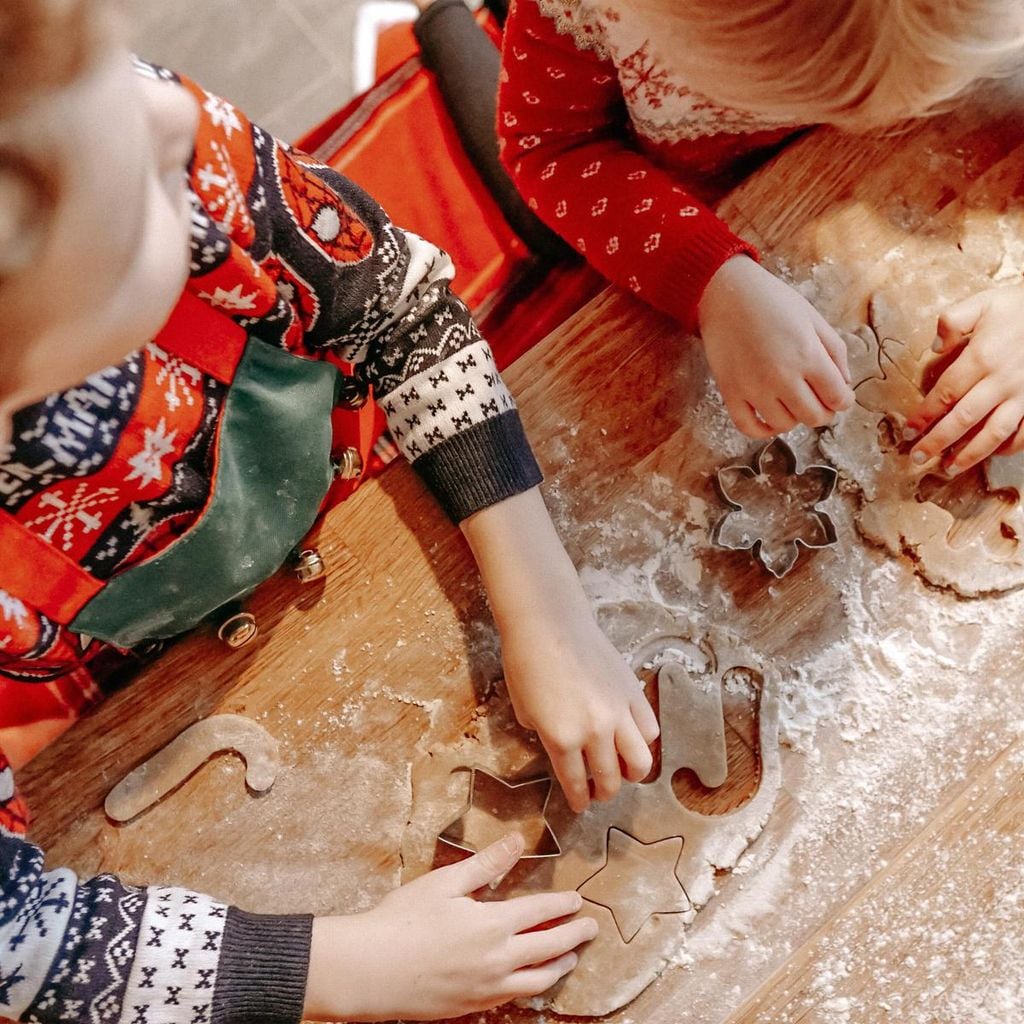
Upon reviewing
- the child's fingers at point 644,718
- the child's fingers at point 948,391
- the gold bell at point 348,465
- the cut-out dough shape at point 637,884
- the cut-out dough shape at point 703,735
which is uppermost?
the gold bell at point 348,465

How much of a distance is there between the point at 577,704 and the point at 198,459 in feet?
1.06

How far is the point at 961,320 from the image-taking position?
2.18 ft

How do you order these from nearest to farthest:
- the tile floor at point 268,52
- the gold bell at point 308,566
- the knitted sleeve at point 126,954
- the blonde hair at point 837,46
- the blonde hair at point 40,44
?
the blonde hair at point 40,44, the blonde hair at point 837,46, the knitted sleeve at point 126,954, the gold bell at point 308,566, the tile floor at point 268,52

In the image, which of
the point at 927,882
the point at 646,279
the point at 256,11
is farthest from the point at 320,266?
the point at 256,11

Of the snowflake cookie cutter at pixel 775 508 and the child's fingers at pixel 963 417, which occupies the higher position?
the snowflake cookie cutter at pixel 775 508

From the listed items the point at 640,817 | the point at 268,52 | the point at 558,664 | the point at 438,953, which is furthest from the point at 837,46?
the point at 268,52

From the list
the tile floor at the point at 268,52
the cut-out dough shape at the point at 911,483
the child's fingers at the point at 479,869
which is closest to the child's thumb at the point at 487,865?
the child's fingers at the point at 479,869

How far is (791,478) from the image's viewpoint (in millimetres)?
684

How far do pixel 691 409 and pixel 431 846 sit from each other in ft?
1.31

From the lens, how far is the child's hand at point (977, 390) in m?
0.65

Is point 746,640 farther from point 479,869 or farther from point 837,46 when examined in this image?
point 837,46

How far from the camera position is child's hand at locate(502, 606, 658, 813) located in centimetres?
63

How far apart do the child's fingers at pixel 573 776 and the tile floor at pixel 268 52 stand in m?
1.06

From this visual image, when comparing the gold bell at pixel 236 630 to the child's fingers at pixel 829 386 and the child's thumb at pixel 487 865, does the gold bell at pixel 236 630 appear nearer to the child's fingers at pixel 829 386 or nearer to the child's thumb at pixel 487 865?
the child's thumb at pixel 487 865
